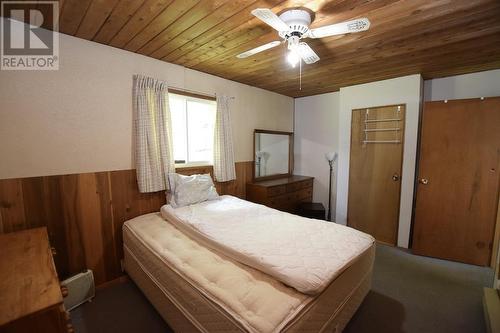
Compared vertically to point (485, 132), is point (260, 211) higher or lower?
lower

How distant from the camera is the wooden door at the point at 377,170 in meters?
3.07

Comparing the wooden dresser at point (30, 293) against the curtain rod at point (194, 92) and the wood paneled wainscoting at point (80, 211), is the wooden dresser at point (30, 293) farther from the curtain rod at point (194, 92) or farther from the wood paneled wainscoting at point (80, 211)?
the curtain rod at point (194, 92)

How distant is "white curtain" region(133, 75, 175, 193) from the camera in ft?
7.39

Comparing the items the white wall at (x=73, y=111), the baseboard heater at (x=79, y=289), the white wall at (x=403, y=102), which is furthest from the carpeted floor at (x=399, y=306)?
the white wall at (x=73, y=111)

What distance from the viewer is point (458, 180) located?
8.63 ft

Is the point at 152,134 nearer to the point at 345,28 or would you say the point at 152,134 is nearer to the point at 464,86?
the point at 345,28

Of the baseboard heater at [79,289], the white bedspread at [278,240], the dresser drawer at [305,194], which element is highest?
the white bedspread at [278,240]

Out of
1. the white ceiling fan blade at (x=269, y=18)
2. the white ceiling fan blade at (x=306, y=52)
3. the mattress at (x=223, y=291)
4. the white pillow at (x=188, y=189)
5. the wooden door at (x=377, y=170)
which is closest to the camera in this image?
Result: the mattress at (x=223, y=291)

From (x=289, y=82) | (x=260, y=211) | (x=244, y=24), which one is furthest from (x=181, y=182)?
(x=289, y=82)

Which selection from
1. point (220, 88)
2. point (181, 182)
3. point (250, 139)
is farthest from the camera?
point (250, 139)

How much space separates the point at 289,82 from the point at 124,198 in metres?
2.64

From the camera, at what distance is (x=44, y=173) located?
1824 mm

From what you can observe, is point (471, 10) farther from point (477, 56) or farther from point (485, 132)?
point (485, 132)

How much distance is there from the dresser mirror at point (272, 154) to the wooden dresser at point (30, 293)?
2.70 meters
